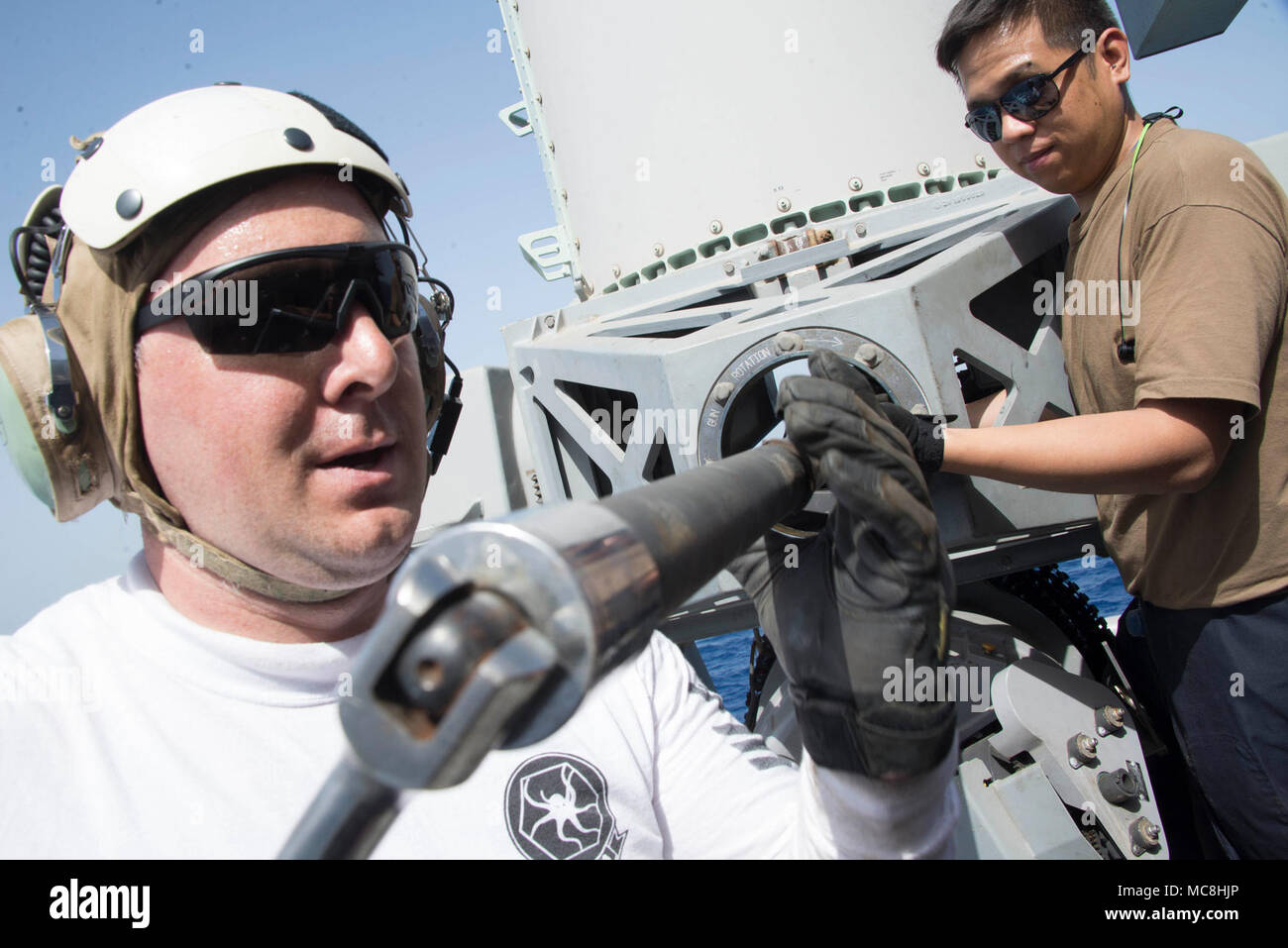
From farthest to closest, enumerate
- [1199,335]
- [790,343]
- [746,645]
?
1. [746,645]
2. [790,343]
3. [1199,335]

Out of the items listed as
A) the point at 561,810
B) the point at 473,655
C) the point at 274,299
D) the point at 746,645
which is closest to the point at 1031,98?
the point at 274,299

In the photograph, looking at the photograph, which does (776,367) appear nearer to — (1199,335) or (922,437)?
(922,437)

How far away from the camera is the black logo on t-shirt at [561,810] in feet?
4.59

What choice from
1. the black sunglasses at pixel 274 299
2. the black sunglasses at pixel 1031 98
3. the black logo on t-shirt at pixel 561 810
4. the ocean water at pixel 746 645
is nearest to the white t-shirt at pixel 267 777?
the black logo on t-shirt at pixel 561 810

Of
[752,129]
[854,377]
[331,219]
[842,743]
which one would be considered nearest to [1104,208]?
[854,377]

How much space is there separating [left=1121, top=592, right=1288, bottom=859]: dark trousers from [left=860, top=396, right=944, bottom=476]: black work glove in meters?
0.83

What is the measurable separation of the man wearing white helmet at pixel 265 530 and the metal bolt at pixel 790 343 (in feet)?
2.42

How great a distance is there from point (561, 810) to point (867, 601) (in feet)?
2.12

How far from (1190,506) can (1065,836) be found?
113 centimetres

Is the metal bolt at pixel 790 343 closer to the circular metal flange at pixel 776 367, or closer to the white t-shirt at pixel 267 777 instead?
the circular metal flange at pixel 776 367

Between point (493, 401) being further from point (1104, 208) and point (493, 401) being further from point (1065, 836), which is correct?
point (1065, 836)

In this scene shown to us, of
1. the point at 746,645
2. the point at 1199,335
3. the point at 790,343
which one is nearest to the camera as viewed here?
the point at 1199,335

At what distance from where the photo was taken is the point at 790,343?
222 cm

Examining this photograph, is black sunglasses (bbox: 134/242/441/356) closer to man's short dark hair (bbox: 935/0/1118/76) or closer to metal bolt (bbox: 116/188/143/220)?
metal bolt (bbox: 116/188/143/220)
